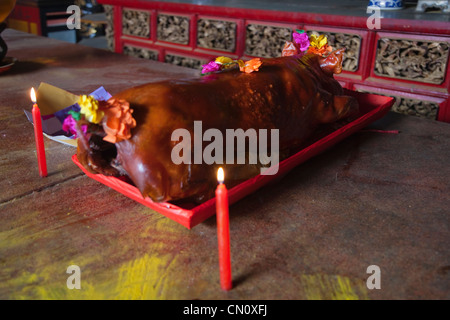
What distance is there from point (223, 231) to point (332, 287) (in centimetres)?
20

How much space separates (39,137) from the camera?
1.00 metres

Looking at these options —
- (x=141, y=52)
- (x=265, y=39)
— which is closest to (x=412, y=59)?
(x=265, y=39)

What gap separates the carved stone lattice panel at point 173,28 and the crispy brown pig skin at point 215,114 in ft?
5.49

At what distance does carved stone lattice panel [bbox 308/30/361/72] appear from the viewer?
203cm

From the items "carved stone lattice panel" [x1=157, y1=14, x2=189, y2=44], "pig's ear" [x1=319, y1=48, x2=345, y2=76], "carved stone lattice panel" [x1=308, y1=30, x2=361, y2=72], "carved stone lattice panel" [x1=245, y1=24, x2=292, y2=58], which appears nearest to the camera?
"pig's ear" [x1=319, y1=48, x2=345, y2=76]

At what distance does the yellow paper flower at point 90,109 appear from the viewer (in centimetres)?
69

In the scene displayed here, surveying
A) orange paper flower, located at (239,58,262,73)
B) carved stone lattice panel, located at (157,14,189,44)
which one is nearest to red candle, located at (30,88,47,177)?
orange paper flower, located at (239,58,262,73)

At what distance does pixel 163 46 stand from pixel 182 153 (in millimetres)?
2246

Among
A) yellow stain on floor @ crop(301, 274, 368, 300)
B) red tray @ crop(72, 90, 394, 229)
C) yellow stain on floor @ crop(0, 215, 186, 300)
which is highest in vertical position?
red tray @ crop(72, 90, 394, 229)

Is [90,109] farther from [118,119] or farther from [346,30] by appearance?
[346,30]

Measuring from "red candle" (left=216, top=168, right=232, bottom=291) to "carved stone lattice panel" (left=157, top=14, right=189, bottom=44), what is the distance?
228cm

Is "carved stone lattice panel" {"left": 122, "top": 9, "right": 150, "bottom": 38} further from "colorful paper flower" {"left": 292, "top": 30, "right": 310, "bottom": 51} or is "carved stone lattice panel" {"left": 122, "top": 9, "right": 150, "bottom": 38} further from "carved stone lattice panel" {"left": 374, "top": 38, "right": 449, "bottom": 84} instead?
"colorful paper flower" {"left": 292, "top": 30, "right": 310, "bottom": 51}

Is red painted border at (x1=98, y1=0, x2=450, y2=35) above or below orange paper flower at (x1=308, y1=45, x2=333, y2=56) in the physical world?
above
